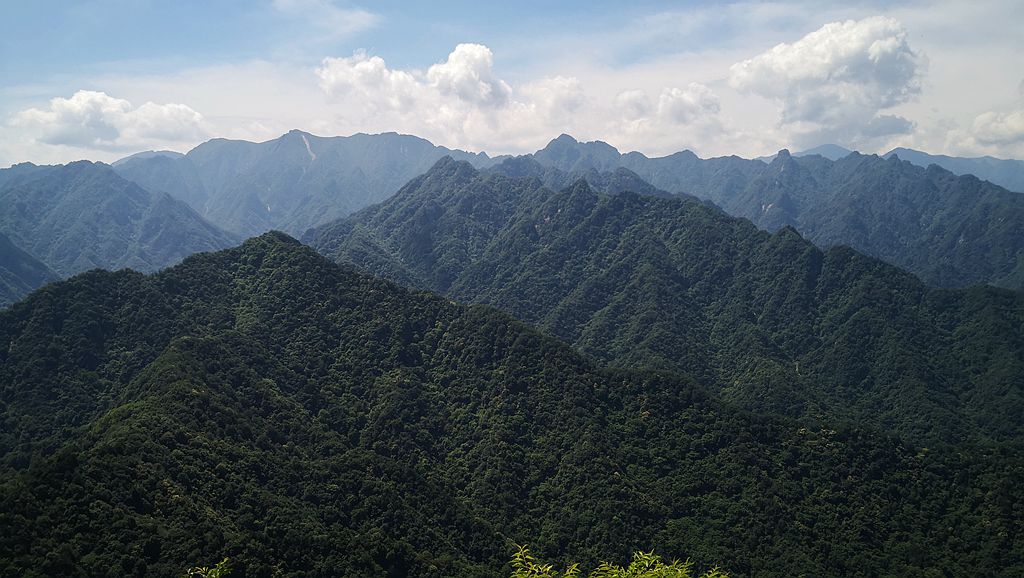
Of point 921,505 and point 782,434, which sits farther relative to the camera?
point 782,434

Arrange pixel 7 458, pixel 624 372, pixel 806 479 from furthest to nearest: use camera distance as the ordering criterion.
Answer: pixel 624 372 → pixel 806 479 → pixel 7 458

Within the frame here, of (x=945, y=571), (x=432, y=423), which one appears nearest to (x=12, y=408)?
(x=432, y=423)

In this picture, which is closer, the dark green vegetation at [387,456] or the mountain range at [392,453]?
the dark green vegetation at [387,456]

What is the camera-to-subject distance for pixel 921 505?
10600 centimetres

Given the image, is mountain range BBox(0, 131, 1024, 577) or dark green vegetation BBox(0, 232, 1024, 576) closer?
dark green vegetation BBox(0, 232, 1024, 576)

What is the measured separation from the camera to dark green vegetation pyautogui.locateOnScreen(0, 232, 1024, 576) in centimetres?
7394

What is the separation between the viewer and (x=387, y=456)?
114625 millimetres

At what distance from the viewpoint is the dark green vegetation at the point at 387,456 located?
73938 millimetres

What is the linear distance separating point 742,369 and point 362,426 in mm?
114979

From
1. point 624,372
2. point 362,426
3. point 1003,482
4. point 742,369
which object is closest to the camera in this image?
point 1003,482

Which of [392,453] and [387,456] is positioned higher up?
[392,453]

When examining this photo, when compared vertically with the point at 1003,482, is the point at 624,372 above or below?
above

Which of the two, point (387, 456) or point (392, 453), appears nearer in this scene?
point (387, 456)

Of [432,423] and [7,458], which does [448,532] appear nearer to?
[432,423]
